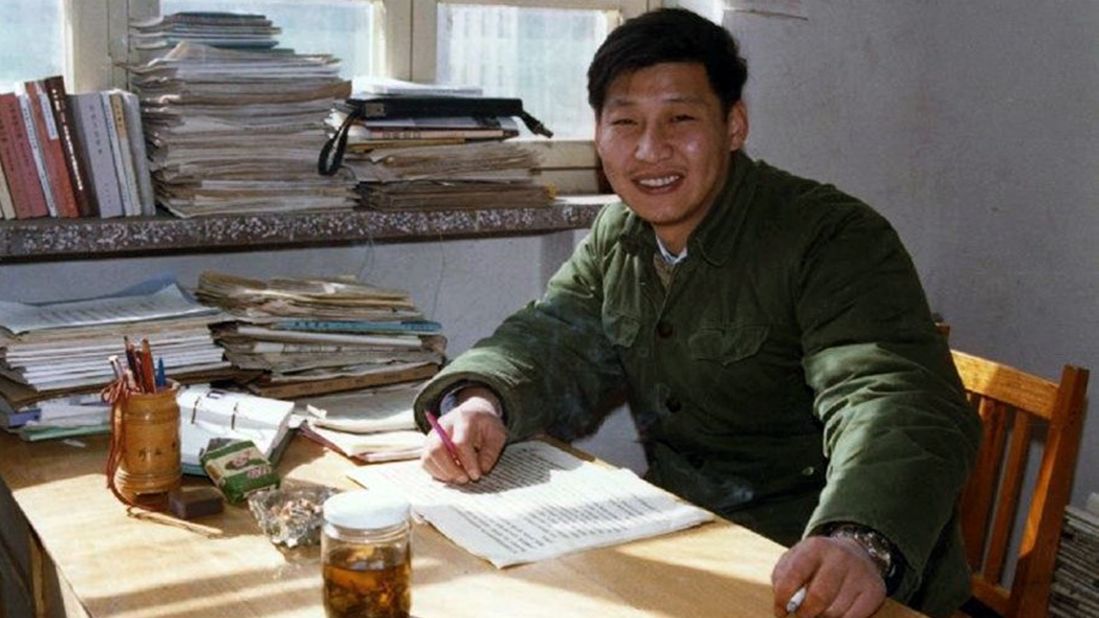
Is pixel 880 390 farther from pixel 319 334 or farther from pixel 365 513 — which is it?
pixel 319 334

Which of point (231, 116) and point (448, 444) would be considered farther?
point (231, 116)

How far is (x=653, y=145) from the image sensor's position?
1.79 m

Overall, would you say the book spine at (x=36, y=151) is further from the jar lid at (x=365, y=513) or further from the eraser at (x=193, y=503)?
the jar lid at (x=365, y=513)

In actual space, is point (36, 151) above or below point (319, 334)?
above

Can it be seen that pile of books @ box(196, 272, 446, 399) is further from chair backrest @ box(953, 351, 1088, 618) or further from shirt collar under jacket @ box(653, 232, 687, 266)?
chair backrest @ box(953, 351, 1088, 618)

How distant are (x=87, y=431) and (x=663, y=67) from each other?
944 millimetres

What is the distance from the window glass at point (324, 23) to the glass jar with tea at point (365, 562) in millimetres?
1248

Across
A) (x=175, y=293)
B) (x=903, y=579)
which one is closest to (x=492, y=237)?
(x=175, y=293)

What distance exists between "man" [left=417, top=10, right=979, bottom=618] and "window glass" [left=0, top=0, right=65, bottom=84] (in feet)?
3.00

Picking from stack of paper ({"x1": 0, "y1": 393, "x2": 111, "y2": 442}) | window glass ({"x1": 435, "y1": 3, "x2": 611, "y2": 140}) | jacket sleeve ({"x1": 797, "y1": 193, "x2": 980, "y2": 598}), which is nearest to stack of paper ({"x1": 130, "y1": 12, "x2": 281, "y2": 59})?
window glass ({"x1": 435, "y1": 3, "x2": 611, "y2": 140})

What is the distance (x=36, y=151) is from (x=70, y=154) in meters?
0.05

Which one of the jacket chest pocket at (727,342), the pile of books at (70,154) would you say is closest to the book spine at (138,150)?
the pile of books at (70,154)

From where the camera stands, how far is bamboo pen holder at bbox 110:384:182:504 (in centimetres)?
153

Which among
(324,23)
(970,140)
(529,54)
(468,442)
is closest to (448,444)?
(468,442)
